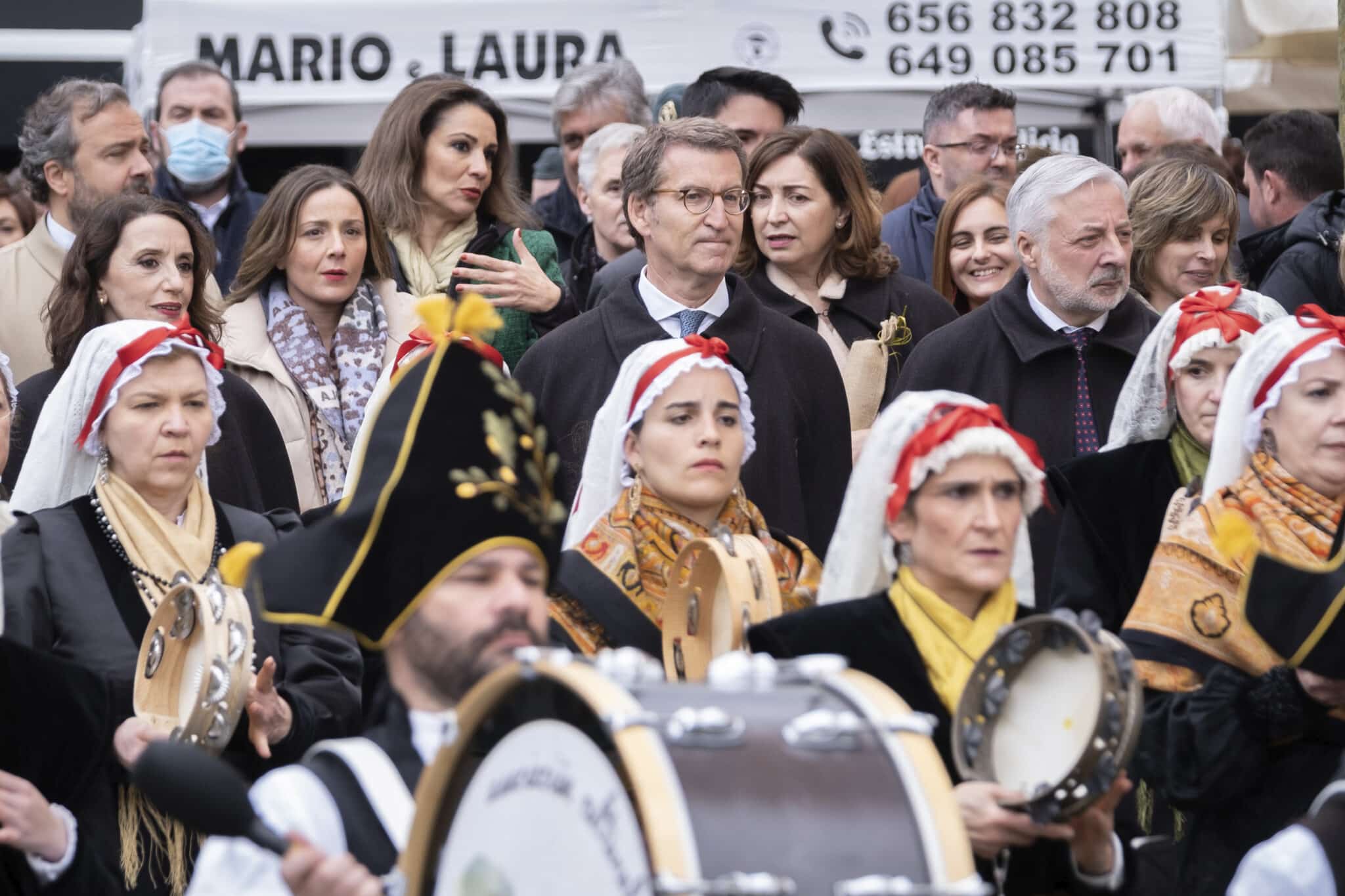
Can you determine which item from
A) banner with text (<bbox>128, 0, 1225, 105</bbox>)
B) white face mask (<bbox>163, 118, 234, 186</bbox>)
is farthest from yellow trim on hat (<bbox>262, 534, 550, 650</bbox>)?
banner with text (<bbox>128, 0, 1225, 105</bbox>)

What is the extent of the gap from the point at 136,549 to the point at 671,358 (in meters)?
1.44

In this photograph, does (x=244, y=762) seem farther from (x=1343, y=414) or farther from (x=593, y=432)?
(x=1343, y=414)

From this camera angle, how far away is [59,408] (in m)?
5.57

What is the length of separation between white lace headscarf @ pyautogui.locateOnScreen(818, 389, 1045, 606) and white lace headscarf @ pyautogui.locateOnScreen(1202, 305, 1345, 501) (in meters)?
0.58

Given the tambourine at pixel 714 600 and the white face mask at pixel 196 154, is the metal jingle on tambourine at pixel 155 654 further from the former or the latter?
the white face mask at pixel 196 154

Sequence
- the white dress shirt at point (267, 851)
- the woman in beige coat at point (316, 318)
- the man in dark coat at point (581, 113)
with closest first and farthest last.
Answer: the white dress shirt at point (267, 851)
the woman in beige coat at point (316, 318)
the man in dark coat at point (581, 113)

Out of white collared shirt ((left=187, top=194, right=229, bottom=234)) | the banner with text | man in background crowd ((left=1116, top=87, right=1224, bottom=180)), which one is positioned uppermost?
the banner with text

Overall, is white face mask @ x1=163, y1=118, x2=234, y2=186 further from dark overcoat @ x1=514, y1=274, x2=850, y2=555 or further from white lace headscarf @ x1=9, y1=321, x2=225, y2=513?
white lace headscarf @ x1=9, y1=321, x2=225, y2=513

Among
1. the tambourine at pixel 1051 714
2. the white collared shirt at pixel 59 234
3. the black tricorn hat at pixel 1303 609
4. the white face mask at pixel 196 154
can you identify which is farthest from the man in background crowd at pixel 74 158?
the black tricorn hat at pixel 1303 609

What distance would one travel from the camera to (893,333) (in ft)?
23.2

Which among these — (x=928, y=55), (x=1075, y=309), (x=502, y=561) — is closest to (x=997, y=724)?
(x=502, y=561)

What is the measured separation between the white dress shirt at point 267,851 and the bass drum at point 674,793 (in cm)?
19

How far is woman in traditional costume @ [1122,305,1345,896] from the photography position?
468 centimetres

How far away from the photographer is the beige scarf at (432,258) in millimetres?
7359
